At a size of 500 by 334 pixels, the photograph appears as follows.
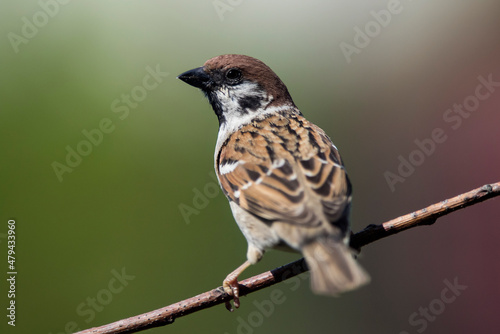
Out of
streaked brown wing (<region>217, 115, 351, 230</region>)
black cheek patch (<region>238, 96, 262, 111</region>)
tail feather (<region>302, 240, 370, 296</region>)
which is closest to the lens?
tail feather (<region>302, 240, 370, 296</region>)

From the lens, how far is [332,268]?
312 centimetres

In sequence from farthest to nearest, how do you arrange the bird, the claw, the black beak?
1. the black beak
2. the claw
3. the bird

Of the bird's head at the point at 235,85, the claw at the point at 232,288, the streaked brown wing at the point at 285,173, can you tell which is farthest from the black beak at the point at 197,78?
the claw at the point at 232,288

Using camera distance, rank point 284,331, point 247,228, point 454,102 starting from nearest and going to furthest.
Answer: point 247,228 → point 284,331 → point 454,102

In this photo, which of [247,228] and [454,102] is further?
[454,102]

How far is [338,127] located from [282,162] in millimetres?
3298

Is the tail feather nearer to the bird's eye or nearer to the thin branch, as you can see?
the thin branch

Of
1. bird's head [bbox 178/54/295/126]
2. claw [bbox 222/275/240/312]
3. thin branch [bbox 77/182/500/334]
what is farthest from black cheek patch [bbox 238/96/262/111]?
thin branch [bbox 77/182/500/334]

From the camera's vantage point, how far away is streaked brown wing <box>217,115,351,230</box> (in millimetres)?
3471

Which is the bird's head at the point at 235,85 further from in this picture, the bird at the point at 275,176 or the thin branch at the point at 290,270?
the thin branch at the point at 290,270

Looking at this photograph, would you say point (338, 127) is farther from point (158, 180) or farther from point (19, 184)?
point (19, 184)

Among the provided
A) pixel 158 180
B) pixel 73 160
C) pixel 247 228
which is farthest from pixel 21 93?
pixel 247 228

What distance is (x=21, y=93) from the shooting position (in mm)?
4930

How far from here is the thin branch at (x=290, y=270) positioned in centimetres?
303
